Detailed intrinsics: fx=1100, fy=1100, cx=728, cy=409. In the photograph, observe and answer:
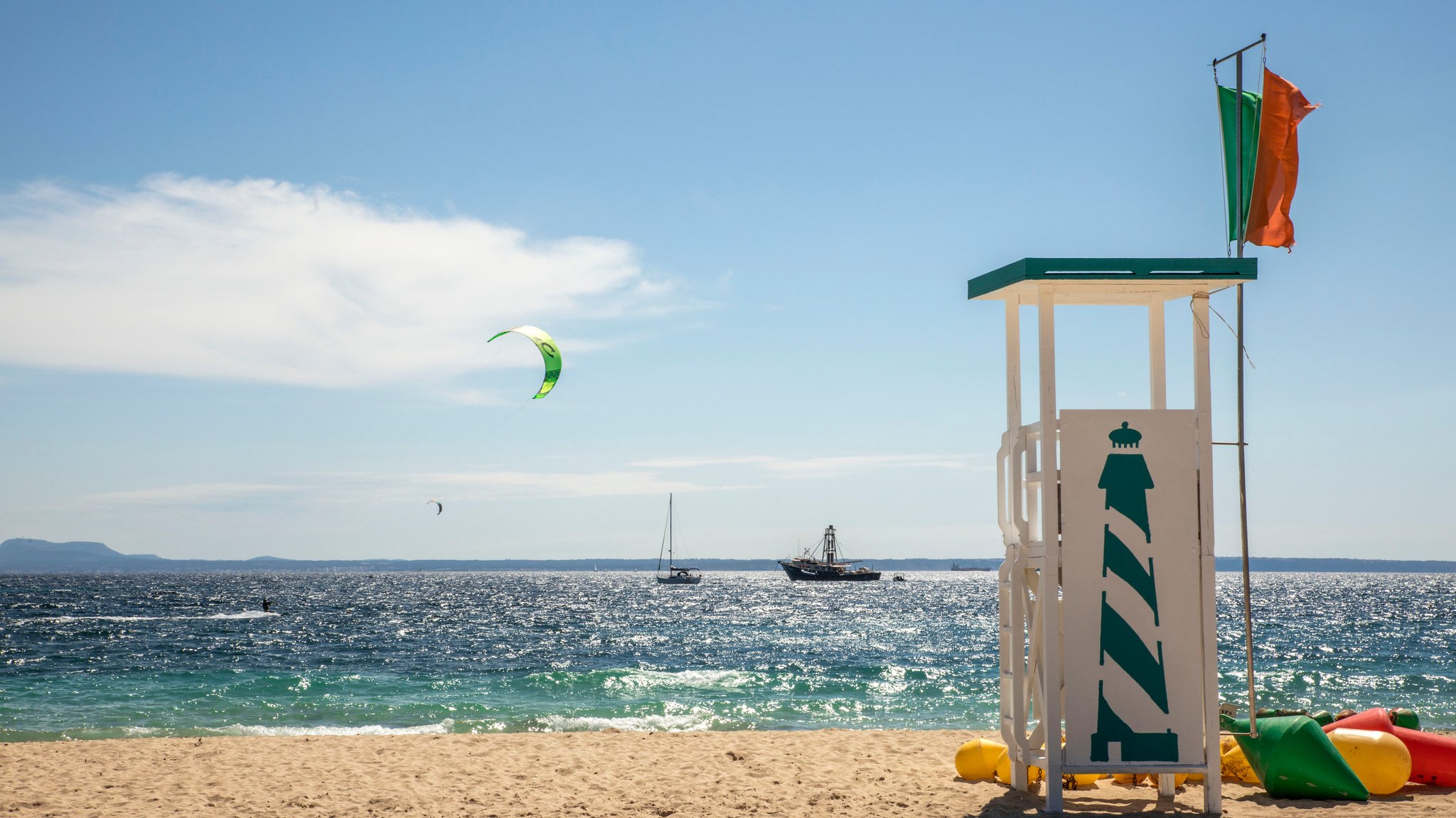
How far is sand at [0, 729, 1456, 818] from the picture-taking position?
807 cm

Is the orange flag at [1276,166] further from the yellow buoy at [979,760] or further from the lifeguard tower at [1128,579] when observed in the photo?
the yellow buoy at [979,760]

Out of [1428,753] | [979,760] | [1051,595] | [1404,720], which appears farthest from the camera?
[1404,720]

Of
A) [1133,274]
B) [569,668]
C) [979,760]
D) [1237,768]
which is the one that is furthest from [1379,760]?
[569,668]

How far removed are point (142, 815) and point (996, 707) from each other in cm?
1273

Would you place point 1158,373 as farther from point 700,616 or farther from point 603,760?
point 700,616

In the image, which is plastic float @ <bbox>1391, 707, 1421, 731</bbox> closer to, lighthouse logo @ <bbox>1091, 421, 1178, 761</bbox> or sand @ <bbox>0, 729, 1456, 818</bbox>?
sand @ <bbox>0, 729, 1456, 818</bbox>

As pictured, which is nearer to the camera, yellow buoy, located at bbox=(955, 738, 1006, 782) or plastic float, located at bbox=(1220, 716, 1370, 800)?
plastic float, located at bbox=(1220, 716, 1370, 800)

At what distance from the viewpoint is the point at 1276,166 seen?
808cm

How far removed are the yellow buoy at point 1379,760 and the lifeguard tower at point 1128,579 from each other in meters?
1.59

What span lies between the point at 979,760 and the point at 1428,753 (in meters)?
3.40

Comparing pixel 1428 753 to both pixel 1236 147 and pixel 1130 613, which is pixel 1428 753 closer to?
pixel 1130 613

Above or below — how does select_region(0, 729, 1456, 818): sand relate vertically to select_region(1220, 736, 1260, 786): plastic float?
below

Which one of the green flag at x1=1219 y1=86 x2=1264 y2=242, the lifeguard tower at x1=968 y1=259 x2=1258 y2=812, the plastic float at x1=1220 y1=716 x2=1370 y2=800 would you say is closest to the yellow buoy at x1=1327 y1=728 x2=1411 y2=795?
the plastic float at x1=1220 y1=716 x2=1370 y2=800

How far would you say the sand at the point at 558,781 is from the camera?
318 inches
